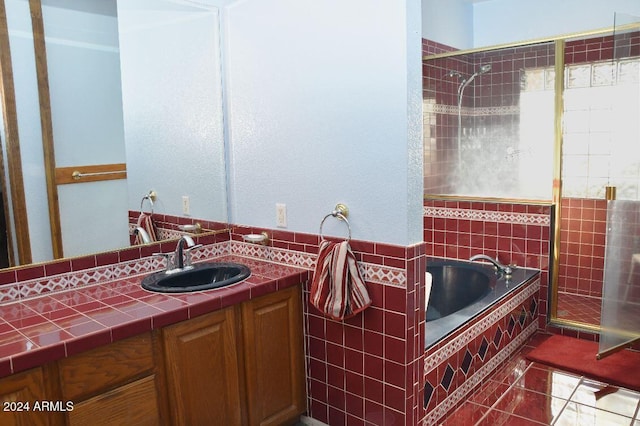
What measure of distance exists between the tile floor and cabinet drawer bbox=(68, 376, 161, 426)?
130cm

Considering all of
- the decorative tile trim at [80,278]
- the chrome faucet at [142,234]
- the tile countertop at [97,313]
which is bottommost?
the tile countertop at [97,313]

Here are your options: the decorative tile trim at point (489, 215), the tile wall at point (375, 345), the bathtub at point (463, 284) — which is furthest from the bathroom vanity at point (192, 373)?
the decorative tile trim at point (489, 215)

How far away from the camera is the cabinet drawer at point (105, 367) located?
→ 1589 millimetres

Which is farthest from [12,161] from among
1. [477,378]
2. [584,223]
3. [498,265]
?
[584,223]

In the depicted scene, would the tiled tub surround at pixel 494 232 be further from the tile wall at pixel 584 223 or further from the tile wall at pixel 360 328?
the tile wall at pixel 360 328

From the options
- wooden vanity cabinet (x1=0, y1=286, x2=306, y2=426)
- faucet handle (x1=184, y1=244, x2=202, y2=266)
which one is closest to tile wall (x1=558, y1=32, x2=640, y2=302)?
wooden vanity cabinet (x1=0, y1=286, x2=306, y2=426)

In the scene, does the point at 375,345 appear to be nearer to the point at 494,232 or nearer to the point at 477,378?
the point at 477,378

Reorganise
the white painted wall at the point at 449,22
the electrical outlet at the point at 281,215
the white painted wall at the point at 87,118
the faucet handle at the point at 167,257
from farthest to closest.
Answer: the white painted wall at the point at 449,22
the electrical outlet at the point at 281,215
the faucet handle at the point at 167,257
the white painted wall at the point at 87,118

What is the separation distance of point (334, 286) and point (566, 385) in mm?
1485

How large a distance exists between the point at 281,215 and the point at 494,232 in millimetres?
1811

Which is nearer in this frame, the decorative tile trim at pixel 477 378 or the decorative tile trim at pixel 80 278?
the decorative tile trim at pixel 80 278

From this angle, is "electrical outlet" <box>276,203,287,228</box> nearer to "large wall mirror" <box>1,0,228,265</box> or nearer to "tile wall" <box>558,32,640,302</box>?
"large wall mirror" <box>1,0,228,265</box>

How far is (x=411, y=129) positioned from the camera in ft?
6.50

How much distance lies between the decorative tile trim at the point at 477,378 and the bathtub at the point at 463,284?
0.32 metres
